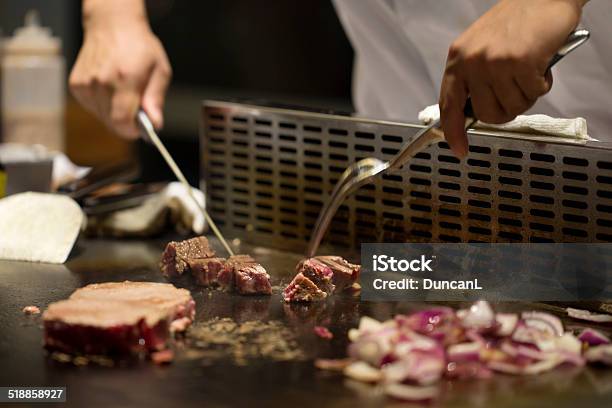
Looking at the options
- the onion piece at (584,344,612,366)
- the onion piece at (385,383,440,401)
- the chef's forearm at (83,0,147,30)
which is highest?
the chef's forearm at (83,0,147,30)

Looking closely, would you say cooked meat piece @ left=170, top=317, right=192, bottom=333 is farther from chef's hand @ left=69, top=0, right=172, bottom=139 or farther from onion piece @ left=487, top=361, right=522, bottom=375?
chef's hand @ left=69, top=0, right=172, bottom=139

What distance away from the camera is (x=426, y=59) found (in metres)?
2.61

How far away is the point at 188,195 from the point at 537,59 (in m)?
1.16

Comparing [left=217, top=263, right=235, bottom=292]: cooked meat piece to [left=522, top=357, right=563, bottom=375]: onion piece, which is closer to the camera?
[left=522, top=357, right=563, bottom=375]: onion piece

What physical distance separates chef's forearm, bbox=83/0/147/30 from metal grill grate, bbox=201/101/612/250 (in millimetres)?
297

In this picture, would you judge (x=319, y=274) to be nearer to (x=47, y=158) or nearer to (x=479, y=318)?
(x=479, y=318)

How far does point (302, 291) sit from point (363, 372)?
17.3 inches

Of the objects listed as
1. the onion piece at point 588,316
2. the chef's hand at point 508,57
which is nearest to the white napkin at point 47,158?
the chef's hand at point 508,57

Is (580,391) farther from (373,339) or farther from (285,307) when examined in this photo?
(285,307)

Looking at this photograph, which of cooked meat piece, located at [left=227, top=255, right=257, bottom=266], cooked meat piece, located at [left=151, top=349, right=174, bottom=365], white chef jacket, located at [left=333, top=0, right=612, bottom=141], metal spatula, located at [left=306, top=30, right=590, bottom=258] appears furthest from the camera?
white chef jacket, located at [left=333, top=0, right=612, bottom=141]

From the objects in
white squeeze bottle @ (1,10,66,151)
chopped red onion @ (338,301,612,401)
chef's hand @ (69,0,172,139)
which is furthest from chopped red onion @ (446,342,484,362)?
white squeeze bottle @ (1,10,66,151)

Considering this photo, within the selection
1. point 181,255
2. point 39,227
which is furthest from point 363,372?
point 39,227

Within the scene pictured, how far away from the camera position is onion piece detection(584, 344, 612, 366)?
1.58 m

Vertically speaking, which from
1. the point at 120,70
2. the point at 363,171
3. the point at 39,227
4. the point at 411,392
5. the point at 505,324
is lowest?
the point at 411,392
